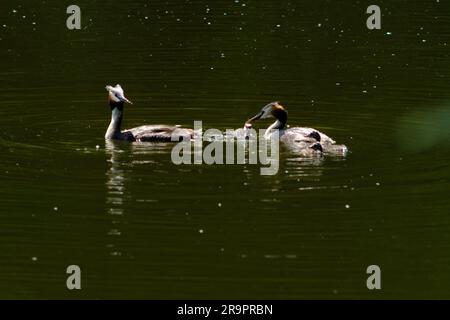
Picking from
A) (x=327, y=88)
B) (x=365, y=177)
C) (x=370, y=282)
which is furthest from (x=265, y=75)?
(x=370, y=282)

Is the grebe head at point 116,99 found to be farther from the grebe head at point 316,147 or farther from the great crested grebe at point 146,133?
the grebe head at point 316,147

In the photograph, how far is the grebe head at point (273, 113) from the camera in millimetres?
15930

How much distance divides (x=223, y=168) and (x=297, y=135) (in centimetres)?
148

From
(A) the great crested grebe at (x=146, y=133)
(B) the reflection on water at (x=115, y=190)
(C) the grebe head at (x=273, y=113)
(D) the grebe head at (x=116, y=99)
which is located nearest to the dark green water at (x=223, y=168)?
(B) the reflection on water at (x=115, y=190)

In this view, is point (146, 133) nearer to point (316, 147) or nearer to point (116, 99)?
point (116, 99)

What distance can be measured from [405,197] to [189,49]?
1037 centimetres

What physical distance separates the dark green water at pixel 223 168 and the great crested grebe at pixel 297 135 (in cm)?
28

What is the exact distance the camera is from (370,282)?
33.0 feet

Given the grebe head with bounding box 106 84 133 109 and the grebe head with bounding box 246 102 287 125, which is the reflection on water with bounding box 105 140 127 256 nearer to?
the grebe head with bounding box 106 84 133 109

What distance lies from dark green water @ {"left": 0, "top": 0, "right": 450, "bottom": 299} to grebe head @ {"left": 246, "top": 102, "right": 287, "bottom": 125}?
1.76 feet

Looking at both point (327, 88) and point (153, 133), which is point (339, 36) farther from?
point (153, 133)

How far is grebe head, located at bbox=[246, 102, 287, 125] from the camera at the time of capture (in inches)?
627

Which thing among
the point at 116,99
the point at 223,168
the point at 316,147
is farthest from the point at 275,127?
the point at 223,168

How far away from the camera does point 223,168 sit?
13.8 metres
